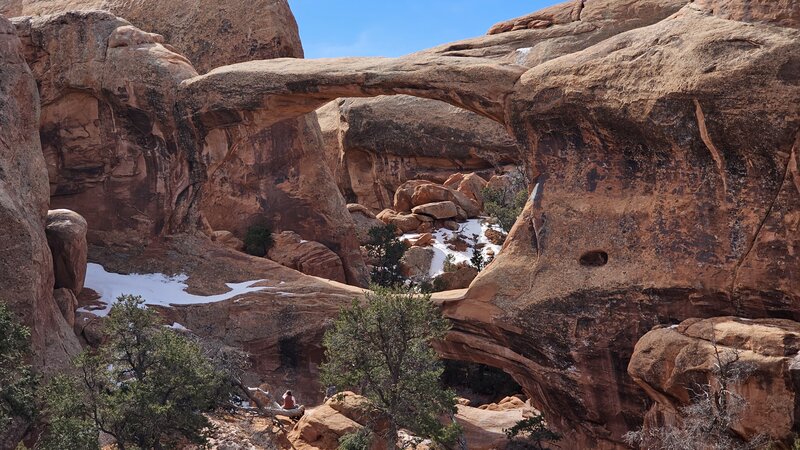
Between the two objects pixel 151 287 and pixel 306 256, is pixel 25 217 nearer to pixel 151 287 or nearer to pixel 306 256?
pixel 151 287

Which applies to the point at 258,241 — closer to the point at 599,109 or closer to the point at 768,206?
the point at 599,109

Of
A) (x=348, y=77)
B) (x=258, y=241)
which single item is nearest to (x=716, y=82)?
(x=348, y=77)

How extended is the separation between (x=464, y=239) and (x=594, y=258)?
1971cm

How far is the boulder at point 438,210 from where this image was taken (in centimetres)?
4544

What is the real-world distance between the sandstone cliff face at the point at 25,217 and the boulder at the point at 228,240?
34.0 feet

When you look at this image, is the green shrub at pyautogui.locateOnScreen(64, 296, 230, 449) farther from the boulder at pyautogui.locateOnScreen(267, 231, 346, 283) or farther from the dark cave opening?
the boulder at pyautogui.locateOnScreen(267, 231, 346, 283)

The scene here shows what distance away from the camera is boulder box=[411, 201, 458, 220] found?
45.4 meters

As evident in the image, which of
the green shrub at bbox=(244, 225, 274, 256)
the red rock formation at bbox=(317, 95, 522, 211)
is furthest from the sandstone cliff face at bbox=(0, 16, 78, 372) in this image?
the red rock formation at bbox=(317, 95, 522, 211)

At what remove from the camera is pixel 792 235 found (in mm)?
22500

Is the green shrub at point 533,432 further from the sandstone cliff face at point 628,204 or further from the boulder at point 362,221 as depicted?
the boulder at point 362,221

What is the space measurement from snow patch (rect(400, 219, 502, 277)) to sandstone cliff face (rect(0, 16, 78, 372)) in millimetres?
16986

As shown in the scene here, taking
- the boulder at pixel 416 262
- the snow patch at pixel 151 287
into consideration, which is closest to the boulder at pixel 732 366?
the snow patch at pixel 151 287

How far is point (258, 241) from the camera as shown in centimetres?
3688

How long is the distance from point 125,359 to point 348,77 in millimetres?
10278
